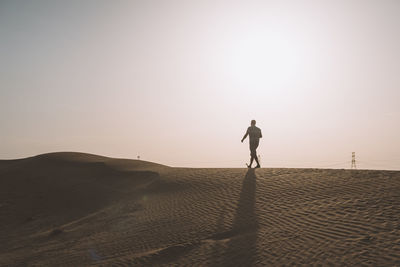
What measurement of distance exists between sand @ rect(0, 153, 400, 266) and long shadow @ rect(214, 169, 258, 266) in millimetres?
31

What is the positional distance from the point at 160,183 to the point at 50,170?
31.1ft

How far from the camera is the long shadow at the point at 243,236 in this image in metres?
7.37

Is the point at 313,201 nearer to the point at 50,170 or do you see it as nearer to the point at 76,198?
the point at 76,198

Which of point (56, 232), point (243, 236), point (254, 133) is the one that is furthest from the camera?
point (254, 133)

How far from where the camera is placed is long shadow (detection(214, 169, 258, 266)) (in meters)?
7.37

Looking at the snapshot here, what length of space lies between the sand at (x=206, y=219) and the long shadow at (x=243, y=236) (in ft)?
0.10

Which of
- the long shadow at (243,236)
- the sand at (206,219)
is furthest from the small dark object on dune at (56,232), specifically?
the long shadow at (243,236)

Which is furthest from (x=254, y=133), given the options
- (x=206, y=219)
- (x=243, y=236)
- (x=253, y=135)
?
(x=243, y=236)

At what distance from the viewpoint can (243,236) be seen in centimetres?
871

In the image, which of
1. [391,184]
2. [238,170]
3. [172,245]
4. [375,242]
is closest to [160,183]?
[238,170]

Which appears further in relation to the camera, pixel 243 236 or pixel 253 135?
pixel 253 135

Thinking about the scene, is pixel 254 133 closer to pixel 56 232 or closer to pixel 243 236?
pixel 243 236

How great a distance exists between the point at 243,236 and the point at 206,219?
2.42m

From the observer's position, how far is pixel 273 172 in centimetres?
1527
